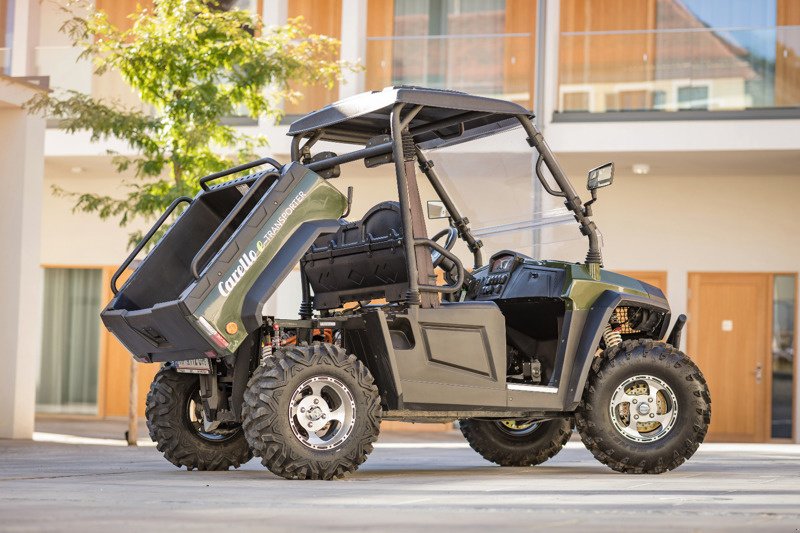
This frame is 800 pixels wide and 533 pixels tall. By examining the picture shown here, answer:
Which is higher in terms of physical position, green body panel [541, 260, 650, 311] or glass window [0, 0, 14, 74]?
glass window [0, 0, 14, 74]

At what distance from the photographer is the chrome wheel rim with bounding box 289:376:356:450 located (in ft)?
26.5

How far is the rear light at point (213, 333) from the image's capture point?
25.9 ft

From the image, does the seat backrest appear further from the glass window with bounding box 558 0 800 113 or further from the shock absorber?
the glass window with bounding box 558 0 800 113

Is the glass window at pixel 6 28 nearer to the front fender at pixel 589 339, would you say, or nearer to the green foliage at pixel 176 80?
the green foliage at pixel 176 80

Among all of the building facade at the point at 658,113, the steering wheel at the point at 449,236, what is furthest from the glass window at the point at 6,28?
the steering wheel at the point at 449,236

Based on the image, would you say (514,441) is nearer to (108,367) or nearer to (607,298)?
(607,298)

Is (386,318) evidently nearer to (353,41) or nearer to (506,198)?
(506,198)

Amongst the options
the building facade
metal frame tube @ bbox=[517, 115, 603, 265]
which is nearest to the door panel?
the building facade

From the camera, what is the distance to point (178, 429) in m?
9.24

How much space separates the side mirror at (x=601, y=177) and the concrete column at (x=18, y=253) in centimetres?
811

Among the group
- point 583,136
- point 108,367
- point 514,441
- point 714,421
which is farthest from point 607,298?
point 108,367

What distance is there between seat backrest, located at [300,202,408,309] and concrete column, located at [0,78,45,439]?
6810 millimetres

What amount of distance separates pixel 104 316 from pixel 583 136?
37.5 feet

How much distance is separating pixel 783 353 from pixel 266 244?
1387cm
